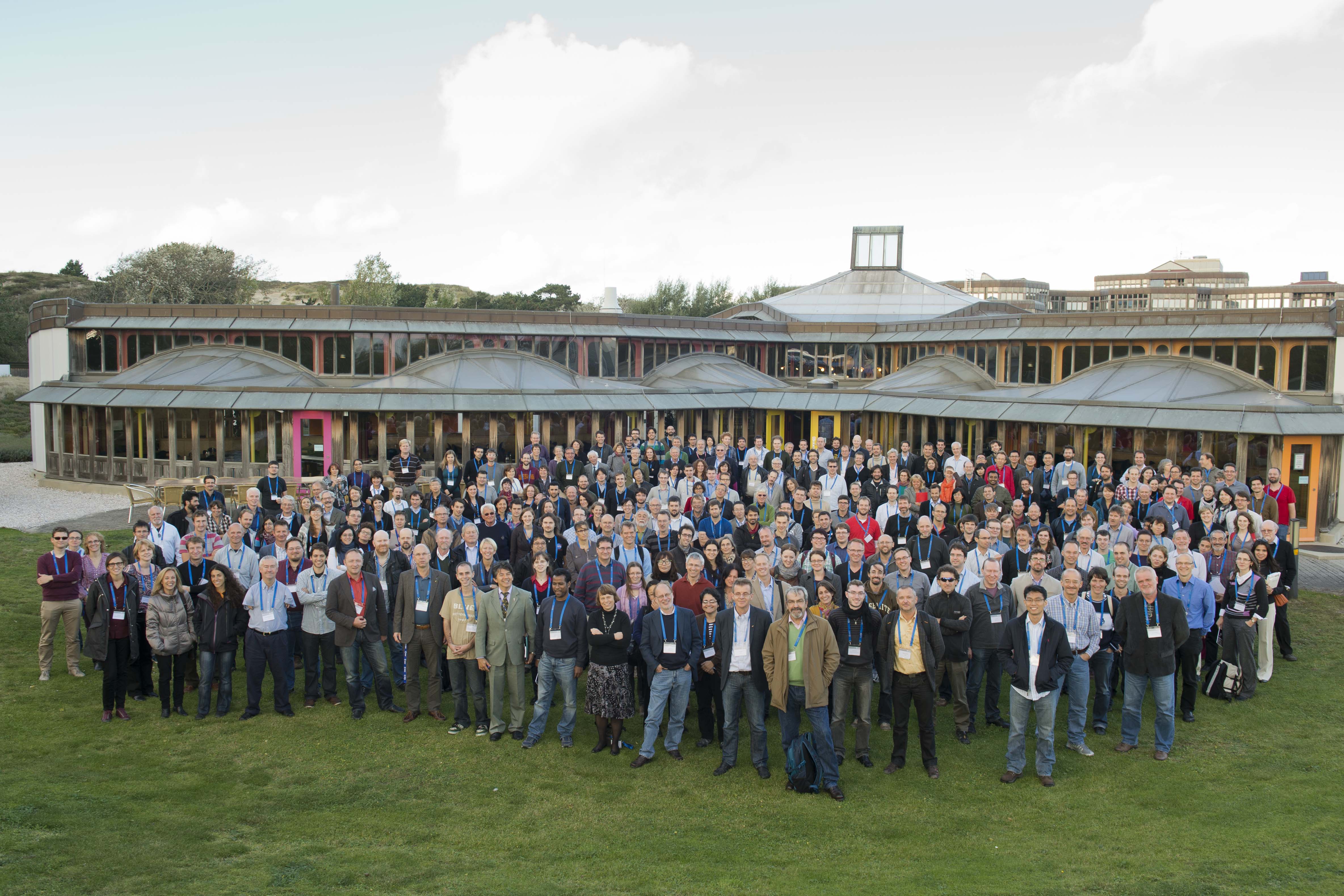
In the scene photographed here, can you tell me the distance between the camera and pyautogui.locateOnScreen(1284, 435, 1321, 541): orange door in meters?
19.6

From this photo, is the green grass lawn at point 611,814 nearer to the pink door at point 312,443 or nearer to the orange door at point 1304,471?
the orange door at point 1304,471

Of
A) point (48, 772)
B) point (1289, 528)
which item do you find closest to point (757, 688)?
point (48, 772)

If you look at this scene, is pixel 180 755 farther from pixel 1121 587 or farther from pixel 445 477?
pixel 1121 587

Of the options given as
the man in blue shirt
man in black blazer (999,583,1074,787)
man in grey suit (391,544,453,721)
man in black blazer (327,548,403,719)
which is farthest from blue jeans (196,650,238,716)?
the man in blue shirt

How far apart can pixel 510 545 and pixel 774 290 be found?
253 ft

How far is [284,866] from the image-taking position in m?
6.97

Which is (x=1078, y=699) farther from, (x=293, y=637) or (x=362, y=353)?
(x=362, y=353)

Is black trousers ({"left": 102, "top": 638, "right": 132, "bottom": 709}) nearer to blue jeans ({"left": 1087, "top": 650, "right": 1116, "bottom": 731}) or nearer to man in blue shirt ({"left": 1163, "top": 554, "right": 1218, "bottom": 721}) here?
blue jeans ({"left": 1087, "top": 650, "right": 1116, "bottom": 731})

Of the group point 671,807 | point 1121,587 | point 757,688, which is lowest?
point 671,807

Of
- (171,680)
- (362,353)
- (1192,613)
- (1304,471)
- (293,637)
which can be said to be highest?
(362,353)

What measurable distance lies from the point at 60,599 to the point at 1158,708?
11.5 meters

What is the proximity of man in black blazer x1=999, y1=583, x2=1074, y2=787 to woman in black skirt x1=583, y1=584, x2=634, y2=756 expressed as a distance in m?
3.45

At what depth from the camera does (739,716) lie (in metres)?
8.95

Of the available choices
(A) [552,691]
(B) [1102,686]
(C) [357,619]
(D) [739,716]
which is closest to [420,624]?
(C) [357,619]
